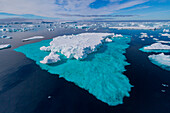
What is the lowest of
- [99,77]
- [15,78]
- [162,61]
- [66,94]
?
[66,94]

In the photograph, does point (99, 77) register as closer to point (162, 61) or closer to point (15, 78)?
point (15, 78)

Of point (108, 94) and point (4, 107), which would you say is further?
point (108, 94)

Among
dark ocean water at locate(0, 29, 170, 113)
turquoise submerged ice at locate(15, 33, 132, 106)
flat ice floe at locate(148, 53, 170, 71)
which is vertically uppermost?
flat ice floe at locate(148, 53, 170, 71)

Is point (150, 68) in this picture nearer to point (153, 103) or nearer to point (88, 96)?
point (153, 103)

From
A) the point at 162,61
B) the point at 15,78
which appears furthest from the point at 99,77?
the point at 162,61

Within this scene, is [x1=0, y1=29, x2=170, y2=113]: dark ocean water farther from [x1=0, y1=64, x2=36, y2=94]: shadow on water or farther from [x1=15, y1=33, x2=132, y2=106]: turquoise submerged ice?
[x1=15, y1=33, x2=132, y2=106]: turquoise submerged ice

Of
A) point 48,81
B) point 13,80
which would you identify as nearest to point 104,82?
point 48,81

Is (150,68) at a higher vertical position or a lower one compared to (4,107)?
higher

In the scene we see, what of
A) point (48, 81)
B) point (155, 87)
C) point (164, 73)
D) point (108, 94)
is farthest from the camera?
point (164, 73)

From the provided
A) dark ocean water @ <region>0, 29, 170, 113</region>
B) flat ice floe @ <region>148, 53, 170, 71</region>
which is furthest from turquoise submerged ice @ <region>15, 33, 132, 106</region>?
flat ice floe @ <region>148, 53, 170, 71</region>

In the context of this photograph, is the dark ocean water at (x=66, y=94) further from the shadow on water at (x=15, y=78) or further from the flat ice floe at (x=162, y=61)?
the flat ice floe at (x=162, y=61)

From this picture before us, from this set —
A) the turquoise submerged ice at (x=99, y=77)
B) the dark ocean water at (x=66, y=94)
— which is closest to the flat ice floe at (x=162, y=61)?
the dark ocean water at (x=66, y=94)
